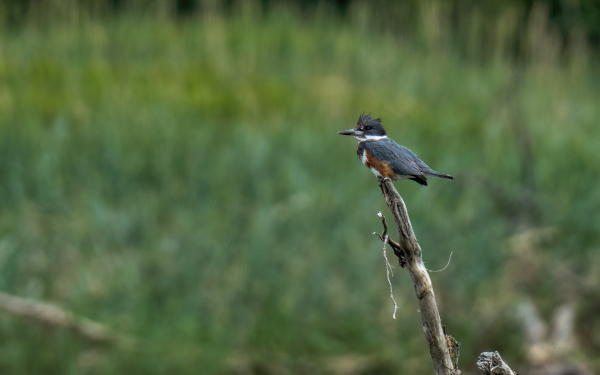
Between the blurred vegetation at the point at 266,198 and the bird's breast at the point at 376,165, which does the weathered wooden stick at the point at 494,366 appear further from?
the blurred vegetation at the point at 266,198

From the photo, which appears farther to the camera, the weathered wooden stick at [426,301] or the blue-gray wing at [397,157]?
the blue-gray wing at [397,157]

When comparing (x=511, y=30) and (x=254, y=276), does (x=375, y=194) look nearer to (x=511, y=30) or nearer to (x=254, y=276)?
(x=254, y=276)

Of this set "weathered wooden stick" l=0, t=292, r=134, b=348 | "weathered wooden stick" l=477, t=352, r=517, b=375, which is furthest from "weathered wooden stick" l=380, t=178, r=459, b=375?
"weathered wooden stick" l=0, t=292, r=134, b=348

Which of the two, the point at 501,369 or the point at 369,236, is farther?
the point at 369,236

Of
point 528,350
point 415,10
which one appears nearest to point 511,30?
point 415,10

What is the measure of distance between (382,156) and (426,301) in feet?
2.02

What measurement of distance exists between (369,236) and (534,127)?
291 centimetres

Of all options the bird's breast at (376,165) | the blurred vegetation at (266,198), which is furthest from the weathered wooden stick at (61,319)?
the bird's breast at (376,165)

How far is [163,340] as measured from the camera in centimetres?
699

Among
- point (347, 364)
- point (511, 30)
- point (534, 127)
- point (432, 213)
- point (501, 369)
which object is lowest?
point (501, 369)

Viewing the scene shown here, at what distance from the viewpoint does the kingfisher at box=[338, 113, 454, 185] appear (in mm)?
2545

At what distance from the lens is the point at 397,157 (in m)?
2.55

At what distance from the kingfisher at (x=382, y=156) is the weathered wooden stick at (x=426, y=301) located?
0.87ft

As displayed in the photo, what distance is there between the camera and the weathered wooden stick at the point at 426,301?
1.96 meters
